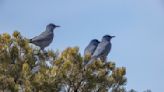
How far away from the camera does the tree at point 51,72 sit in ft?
34.1

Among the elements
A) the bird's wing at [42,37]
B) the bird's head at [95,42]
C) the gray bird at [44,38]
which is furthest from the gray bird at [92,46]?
the bird's wing at [42,37]

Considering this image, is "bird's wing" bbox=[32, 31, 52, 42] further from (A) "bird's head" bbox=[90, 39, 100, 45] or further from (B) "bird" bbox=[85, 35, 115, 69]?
(B) "bird" bbox=[85, 35, 115, 69]

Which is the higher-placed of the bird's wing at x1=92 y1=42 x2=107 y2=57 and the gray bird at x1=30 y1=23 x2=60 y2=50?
the gray bird at x1=30 y1=23 x2=60 y2=50

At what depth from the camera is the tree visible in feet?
34.1

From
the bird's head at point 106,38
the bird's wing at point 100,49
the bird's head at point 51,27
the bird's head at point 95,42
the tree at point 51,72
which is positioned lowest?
the tree at point 51,72

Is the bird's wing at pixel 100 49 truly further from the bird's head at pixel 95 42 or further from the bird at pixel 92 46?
the bird's head at pixel 95 42

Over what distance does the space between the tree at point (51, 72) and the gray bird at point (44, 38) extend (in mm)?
1870

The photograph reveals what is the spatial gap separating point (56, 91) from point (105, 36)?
13.2 ft

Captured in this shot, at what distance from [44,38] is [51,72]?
354cm

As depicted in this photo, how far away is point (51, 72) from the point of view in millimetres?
10438

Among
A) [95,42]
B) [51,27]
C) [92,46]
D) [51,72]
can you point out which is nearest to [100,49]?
[92,46]

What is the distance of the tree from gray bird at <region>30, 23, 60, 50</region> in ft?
6.13

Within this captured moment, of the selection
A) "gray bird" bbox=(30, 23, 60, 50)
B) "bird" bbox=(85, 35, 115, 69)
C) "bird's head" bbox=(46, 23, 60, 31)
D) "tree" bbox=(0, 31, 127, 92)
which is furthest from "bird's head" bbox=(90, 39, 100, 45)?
"tree" bbox=(0, 31, 127, 92)

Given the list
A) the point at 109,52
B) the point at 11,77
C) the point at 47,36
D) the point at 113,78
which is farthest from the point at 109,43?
the point at 11,77
